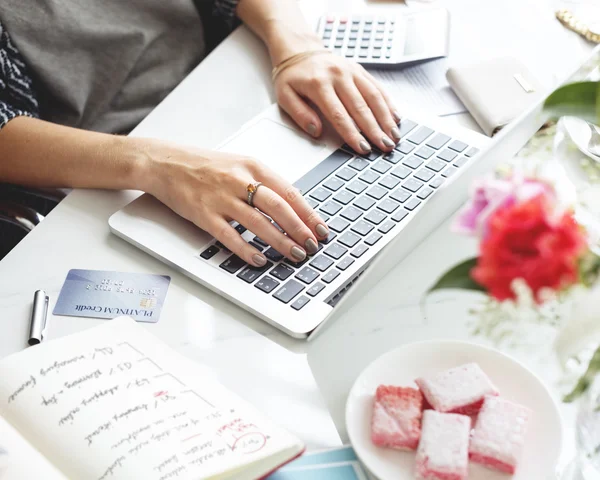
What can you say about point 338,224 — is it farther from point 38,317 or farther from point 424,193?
point 38,317

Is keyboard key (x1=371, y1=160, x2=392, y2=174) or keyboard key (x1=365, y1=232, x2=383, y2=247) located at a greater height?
keyboard key (x1=371, y1=160, x2=392, y2=174)

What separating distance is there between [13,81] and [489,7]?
0.73 m

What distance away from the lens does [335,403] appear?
646 mm

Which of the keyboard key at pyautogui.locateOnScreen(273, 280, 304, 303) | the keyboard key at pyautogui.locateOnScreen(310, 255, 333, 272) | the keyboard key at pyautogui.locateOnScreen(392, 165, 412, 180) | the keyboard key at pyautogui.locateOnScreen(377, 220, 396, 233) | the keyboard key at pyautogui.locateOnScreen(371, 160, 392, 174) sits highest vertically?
the keyboard key at pyautogui.locateOnScreen(371, 160, 392, 174)

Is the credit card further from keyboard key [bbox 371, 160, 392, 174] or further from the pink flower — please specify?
the pink flower

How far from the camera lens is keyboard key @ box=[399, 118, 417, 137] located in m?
0.94

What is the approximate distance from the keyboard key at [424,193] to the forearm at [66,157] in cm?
33

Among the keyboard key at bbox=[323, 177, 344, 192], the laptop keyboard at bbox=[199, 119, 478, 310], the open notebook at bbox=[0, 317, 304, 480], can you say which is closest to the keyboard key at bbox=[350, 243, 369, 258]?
the laptop keyboard at bbox=[199, 119, 478, 310]

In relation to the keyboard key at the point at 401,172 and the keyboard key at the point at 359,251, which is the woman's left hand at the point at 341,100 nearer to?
the keyboard key at the point at 401,172

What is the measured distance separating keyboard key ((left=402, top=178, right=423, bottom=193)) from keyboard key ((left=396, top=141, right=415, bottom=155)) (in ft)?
0.18

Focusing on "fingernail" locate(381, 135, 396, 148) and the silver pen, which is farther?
"fingernail" locate(381, 135, 396, 148)

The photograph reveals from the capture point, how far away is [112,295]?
756 millimetres

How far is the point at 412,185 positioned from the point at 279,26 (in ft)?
1.20

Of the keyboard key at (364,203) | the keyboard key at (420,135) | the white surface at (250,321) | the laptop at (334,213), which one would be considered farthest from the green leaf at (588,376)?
the keyboard key at (420,135)
